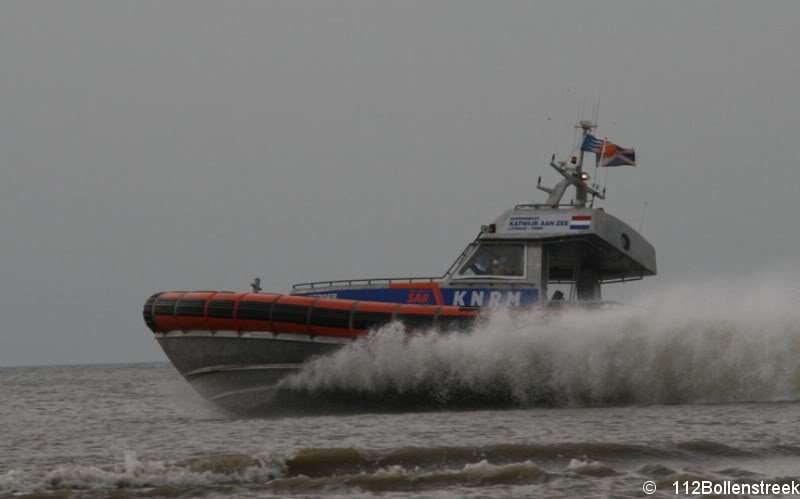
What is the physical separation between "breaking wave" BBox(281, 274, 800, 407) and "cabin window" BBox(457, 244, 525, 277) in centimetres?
112

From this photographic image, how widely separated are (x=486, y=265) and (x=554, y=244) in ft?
2.99

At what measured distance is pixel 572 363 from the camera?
13984mm

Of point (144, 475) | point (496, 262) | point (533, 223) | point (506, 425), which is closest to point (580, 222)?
point (533, 223)

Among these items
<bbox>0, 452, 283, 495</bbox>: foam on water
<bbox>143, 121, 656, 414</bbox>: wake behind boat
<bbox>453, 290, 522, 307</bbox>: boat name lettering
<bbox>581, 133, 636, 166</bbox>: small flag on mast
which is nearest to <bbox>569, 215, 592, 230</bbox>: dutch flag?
<bbox>143, 121, 656, 414</bbox>: wake behind boat

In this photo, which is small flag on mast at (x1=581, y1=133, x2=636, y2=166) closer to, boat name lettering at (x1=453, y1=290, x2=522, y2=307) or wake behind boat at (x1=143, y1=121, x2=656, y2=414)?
wake behind boat at (x1=143, y1=121, x2=656, y2=414)

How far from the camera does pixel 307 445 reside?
36.1 ft

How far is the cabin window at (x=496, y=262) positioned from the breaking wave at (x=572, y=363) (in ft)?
3.67

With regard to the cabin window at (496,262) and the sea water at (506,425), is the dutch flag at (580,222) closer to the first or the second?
the cabin window at (496,262)

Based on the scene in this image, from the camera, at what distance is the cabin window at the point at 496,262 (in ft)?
49.6

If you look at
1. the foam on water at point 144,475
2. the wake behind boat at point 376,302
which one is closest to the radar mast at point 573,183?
the wake behind boat at point 376,302

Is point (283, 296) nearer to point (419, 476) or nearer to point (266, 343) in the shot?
point (266, 343)

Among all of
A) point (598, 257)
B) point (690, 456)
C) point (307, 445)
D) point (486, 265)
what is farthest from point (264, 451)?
point (598, 257)

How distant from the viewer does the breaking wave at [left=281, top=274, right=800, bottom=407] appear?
45.8ft

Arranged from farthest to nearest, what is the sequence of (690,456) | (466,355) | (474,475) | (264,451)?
(466,355) < (264,451) < (690,456) < (474,475)
